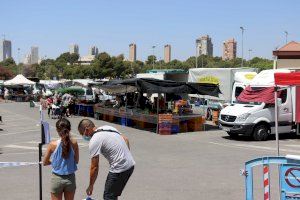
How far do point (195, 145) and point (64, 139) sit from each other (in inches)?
459

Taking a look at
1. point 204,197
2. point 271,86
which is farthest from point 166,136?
point 204,197

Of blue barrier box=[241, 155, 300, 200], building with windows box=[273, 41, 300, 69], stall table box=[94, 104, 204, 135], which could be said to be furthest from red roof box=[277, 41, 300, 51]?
blue barrier box=[241, 155, 300, 200]

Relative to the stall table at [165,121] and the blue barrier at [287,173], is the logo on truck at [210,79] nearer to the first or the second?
the stall table at [165,121]

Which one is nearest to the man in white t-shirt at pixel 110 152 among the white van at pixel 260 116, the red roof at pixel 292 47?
the white van at pixel 260 116

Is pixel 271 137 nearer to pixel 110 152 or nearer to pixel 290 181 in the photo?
pixel 290 181

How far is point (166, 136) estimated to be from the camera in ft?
67.8

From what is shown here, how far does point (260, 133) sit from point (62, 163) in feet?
45.7

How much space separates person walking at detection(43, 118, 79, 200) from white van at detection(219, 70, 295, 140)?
525 inches

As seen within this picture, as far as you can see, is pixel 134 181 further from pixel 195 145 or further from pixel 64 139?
pixel 195 145

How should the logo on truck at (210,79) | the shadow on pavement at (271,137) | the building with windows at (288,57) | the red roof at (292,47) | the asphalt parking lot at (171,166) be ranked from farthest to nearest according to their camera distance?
the red roof at (292,47) < the building with windows at (288,57) < the logo on truck at (210,79) < the shadow on pavement at (271,137) < the asphalt parking lot at (171,166)

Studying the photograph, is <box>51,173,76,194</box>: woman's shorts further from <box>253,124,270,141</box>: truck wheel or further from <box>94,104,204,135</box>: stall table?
<box>94,104,204,135</box>: stall table

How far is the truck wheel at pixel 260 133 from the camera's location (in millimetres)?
19141

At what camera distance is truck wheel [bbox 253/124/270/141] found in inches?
754

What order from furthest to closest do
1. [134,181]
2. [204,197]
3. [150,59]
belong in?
[150,59]
[134,181]
[204,197]
